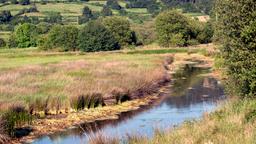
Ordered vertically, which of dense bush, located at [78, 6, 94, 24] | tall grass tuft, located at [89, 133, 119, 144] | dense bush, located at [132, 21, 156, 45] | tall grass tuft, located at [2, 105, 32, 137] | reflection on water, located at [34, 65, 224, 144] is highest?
tall grass tuft, located at [89, 133, 119, 144]

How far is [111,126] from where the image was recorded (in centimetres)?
2567

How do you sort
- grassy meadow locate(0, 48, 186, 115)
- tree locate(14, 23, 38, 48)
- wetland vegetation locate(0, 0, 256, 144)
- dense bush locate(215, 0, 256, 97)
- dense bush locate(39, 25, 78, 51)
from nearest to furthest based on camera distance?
1. wetland vegetation locate(0, 0, 256, 144)
2. dense bush locate(215, 0, 256, 97)
3. grassy meadow locate(0, 48, 186, 115)
4. dense bush locate(39, 25, 78, 51)
5. tree locate(14, 23, 38, 48)

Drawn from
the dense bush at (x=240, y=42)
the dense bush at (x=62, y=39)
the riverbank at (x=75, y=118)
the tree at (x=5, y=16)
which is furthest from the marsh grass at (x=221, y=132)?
the tree at (x=5, y=16)

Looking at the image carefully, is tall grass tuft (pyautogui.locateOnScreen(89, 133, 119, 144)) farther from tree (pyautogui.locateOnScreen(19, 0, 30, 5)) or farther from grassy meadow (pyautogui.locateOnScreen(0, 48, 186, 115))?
tree (pyautogui.locateOnScreen(19, 0, 30, 5))

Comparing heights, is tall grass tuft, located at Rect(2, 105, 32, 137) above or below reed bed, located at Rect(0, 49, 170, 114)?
above

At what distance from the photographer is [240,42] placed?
22.1m

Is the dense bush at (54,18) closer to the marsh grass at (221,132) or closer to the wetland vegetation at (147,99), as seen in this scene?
the wetland vegetation at (147,99)

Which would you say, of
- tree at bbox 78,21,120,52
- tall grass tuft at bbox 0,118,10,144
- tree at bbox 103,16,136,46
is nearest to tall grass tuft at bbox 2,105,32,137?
tall grass tuft at bbox 0,118,10,144

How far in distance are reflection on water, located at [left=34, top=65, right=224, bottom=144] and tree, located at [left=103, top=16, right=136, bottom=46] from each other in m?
57.7

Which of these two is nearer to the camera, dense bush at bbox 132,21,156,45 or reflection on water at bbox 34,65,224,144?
reflection on water at bbox 34,65,224,144

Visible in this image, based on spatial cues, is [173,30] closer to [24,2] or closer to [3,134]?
[3,134]

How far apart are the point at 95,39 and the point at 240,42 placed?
253 ft

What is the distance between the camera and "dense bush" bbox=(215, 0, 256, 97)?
2148cm

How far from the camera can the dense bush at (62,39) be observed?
3954 inches
